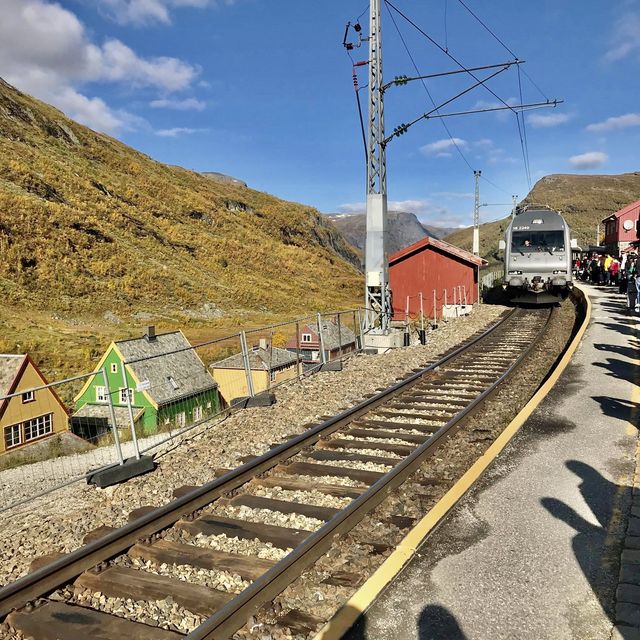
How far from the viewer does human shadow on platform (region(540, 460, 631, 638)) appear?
12.3 ft

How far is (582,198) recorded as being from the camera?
127000 mm

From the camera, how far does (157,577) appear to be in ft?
13.7

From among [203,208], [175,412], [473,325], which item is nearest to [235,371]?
[175,412]

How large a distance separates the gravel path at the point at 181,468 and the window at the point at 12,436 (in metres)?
14.6

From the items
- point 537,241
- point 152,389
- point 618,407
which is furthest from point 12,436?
point 537,241

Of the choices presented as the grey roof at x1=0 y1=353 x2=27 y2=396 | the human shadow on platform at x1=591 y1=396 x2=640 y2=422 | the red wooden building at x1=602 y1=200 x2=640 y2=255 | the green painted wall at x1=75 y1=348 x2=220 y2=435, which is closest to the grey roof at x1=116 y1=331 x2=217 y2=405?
the green painted wall at x1=75 y1=348 x2=220 y2=435

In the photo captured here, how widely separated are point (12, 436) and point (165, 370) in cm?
934

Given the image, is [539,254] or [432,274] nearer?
[539,254]

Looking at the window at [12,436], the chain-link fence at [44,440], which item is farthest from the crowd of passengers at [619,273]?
the window at [12,436]

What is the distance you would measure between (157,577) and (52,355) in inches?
1160

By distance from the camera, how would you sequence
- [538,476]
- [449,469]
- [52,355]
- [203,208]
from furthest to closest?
[203,208] → [52,355] → [449,469] → [538,476]

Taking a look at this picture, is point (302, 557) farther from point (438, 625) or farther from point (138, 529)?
point (138, 529)

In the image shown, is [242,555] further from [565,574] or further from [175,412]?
[175,412]

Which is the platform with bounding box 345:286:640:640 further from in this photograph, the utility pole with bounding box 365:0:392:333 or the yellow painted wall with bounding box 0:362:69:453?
the yellow painted wall with bounding box 0:362:69:453
